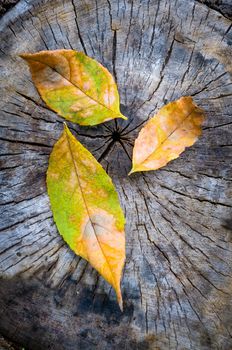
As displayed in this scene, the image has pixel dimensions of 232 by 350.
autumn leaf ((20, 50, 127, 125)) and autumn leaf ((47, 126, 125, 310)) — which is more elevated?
autumn leaf ((20, 50, 127, 125))

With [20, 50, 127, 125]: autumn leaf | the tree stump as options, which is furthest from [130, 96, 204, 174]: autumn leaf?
[20, 50, 127, 125]: autumn leaf

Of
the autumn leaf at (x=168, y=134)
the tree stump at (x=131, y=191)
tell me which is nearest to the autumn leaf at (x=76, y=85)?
the tree stump at (x=131, y=191)

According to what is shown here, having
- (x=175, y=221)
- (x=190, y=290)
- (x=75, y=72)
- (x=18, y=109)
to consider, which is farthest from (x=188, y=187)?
(x=18, y=109)

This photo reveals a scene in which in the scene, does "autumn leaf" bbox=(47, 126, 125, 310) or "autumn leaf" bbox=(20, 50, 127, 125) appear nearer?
"autumn leaf" bbox=(47, 126, 125, 310)

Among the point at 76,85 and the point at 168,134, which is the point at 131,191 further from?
the point at 76,85

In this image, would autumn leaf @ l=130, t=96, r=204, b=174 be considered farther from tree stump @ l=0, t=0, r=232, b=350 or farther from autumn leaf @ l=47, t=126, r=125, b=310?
autumn leaf @ l=47, t=126, r=125, b=310

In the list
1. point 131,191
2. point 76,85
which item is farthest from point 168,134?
point 76,85

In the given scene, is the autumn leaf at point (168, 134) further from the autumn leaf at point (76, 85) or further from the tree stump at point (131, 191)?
the autumn leaf at point (76, 85)
